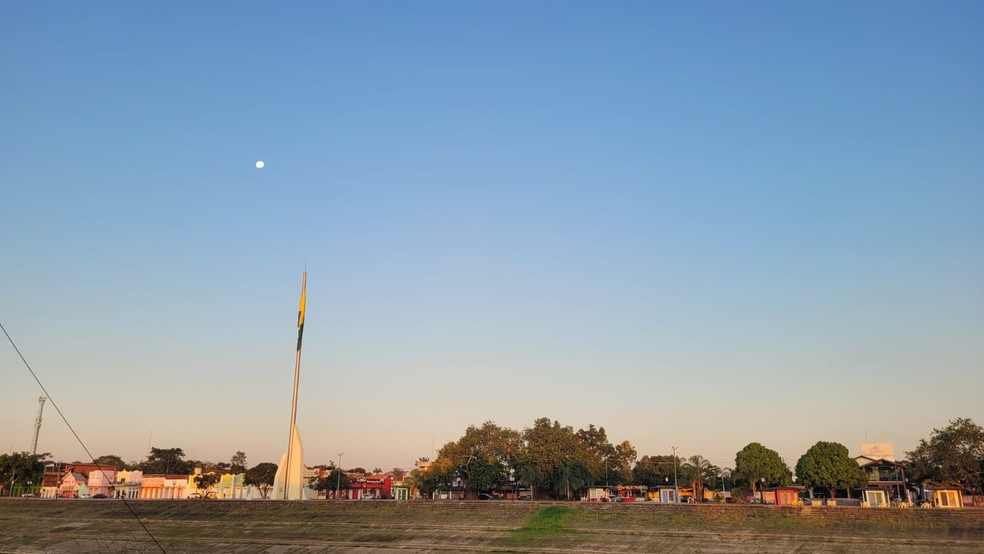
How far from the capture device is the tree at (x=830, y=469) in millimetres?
79500

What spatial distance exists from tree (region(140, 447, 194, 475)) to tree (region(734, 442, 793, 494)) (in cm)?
11153

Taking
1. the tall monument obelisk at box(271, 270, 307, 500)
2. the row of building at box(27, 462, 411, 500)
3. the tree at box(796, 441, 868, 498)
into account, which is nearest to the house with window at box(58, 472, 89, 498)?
the row of building at box(27, 462, 411, 500)

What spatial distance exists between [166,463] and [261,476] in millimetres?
56146

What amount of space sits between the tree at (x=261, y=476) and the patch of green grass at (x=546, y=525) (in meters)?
73.7

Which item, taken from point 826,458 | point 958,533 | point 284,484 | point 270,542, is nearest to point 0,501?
point 284,484

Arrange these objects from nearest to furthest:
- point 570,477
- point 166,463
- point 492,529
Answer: point 492,529, point 570,477, point 166,463

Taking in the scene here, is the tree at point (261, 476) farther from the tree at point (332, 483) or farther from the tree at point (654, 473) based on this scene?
the tree at point (654, 473)

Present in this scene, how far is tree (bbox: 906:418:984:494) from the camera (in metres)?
76.6

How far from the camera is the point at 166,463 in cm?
15325

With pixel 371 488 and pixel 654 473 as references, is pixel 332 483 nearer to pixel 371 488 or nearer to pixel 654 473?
pixel 371 488

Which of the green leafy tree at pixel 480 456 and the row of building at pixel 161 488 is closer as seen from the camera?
the green leafy tree at pixel 480 456

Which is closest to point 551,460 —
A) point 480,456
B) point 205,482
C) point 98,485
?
point 480,456

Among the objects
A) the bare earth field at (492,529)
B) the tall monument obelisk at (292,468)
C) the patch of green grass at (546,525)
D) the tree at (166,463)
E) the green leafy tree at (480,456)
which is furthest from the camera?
the tree at (166,463)

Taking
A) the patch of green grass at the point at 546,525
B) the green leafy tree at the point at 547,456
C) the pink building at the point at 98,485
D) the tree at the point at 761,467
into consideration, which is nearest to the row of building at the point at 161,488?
the pink building at the point at 98,485
